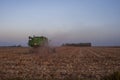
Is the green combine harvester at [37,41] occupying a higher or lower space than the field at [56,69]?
higher

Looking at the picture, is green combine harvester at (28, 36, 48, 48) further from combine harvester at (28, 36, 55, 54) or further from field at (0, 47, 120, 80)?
field at (0, 47, 120, 80)

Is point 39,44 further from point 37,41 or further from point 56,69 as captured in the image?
point 56,69

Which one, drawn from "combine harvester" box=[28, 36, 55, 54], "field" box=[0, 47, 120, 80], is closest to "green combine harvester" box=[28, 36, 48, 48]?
"combine harvester" box=[28, 36, 55, 54]

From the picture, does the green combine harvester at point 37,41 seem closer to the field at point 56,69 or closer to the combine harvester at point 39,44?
the combine harvester at point 39,44

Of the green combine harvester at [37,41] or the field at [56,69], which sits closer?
the field at [56,69]

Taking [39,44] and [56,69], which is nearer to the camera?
[56,69]

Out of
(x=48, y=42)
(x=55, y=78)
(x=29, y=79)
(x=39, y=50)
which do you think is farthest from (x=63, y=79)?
(x=48, y=42)

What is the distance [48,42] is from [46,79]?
121 feet

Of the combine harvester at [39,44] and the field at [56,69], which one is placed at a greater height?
the combine harvester at [39,44]

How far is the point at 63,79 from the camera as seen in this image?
14.6 m

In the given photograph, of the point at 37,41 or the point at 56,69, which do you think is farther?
the point at 37,41

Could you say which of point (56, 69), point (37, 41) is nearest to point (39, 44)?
Result: point (37, 41)

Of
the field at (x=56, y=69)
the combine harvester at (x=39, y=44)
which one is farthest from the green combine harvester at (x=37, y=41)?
the field at (x=56, y=69)

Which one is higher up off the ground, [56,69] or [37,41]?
[37,41]
